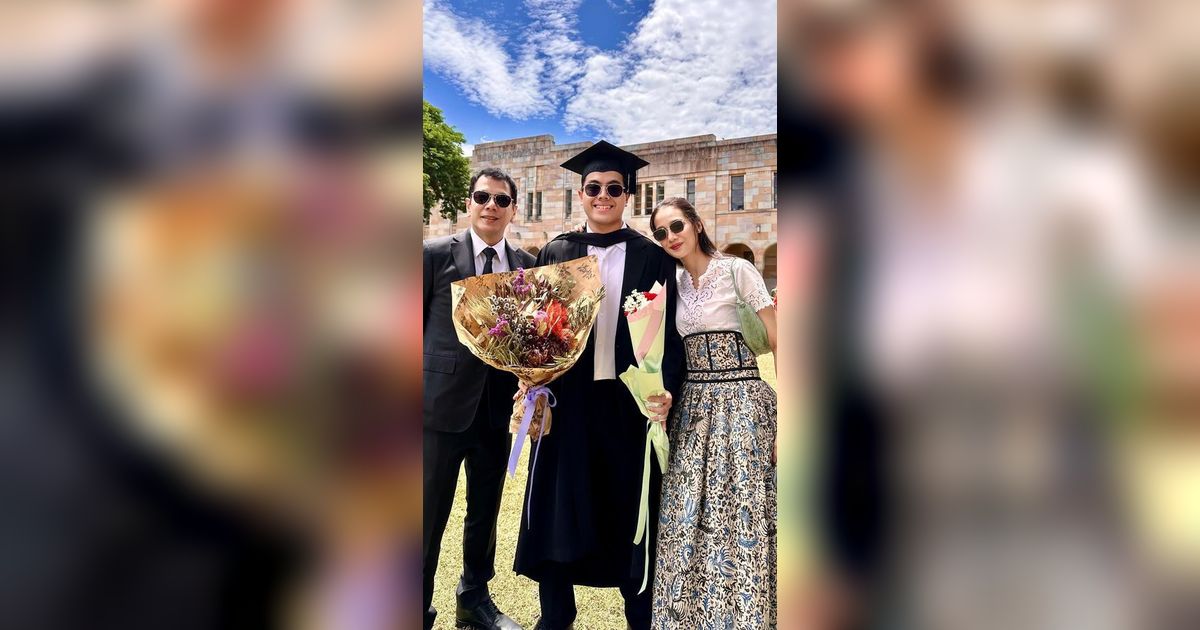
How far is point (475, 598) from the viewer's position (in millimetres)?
3939

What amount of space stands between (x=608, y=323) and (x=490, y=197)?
126cm

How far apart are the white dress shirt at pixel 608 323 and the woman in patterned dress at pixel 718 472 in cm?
47

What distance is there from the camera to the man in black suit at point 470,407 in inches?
147

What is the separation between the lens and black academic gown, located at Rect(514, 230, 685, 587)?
3.47m

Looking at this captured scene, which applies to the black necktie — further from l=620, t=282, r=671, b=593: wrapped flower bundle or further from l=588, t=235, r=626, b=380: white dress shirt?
l=620, t=282, r=671, b=593: wrapped flower bundle

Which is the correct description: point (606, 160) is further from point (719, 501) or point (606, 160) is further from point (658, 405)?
point (719, 501)

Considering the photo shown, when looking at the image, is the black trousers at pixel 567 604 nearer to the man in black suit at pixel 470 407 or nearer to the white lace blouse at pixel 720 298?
the man in black suit at pixel 470 407

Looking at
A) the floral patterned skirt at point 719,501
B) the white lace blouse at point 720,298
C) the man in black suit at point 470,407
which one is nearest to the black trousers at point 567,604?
the man in black suit at point 470,407

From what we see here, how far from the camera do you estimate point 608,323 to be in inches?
143
